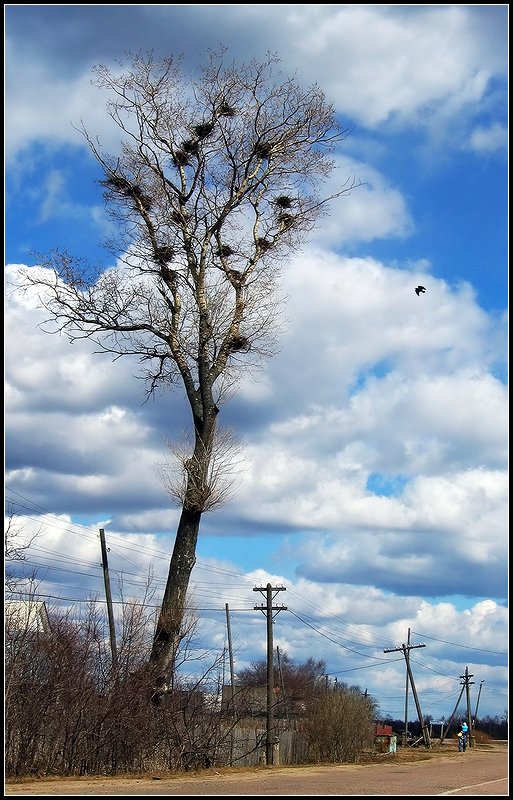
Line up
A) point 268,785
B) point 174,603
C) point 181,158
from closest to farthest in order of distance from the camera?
point 268,785 < point 174,603 < point 181,158

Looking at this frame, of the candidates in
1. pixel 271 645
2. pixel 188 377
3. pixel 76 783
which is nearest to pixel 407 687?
pixel 271 645

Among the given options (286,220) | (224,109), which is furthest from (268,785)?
(224,109)

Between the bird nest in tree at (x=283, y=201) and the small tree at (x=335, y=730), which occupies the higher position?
the bird nest in tree at (x=283, y=201)

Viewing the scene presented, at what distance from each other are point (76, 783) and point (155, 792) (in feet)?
7.13

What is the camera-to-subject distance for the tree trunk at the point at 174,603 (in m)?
21.1

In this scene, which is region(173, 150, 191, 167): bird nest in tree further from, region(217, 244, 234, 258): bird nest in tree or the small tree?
the small tree

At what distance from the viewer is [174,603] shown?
849 inches

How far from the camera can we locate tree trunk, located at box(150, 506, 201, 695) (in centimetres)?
2112

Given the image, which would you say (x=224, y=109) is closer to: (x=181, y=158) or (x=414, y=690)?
(x=181, y=158)

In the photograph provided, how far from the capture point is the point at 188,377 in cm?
2331

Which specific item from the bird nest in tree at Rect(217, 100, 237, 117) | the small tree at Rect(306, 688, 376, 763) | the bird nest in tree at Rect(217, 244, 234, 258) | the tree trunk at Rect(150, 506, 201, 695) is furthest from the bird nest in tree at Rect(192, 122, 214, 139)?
the small tree at Rect(306, 688, 376, 763)

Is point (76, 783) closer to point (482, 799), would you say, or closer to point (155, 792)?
point (155, 792)

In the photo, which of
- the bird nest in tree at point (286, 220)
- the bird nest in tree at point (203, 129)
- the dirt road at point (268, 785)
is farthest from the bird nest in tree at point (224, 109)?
the dirt road at point (268, 785)

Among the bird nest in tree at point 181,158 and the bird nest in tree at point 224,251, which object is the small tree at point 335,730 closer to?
the bird nest in tree at point 224,251
